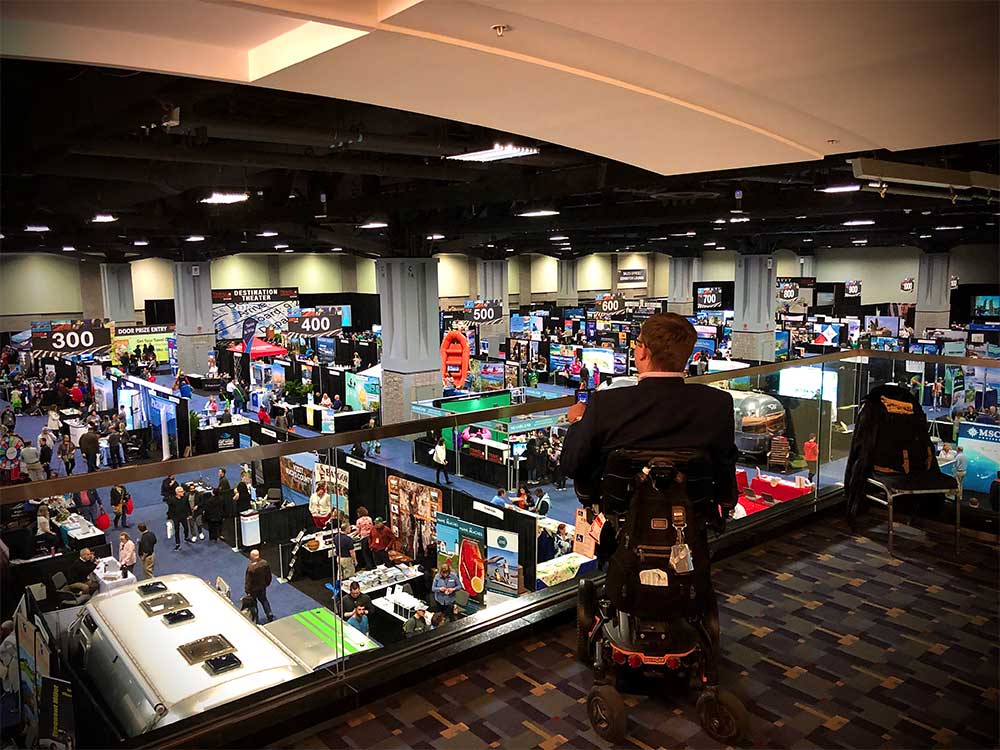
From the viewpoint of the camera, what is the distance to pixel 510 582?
4645 mm

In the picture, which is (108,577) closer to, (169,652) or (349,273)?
(169,652)

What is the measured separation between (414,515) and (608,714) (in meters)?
2.62

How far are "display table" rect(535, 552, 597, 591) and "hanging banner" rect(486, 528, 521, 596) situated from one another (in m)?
0.16

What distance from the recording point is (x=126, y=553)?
2840 mm

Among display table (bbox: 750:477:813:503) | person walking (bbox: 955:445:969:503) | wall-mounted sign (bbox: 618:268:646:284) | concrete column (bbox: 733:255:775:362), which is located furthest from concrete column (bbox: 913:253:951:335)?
person walking (bbox: 955:445:969:503)

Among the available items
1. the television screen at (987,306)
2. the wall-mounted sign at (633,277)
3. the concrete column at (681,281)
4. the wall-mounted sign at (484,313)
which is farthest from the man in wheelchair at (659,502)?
the wall-mounted sign at (633,277)

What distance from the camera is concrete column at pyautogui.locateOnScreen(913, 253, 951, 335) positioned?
31.4m

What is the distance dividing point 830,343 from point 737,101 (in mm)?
23538

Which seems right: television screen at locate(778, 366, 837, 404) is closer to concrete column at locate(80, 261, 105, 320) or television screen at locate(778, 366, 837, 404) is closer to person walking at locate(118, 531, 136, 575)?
person walking at locate(118, 531, 136, 575)

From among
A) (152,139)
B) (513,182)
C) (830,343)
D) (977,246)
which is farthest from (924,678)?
(977,246)

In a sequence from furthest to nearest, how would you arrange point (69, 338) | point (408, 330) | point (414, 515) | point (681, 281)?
→ point (681, 281), point (408, 330), point (69, 338), point (414, 515)

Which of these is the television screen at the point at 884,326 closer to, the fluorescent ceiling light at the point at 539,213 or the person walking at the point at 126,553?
the fluorescent ceiling light at the point at 539,213

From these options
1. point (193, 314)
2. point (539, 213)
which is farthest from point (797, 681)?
point (193, 314)

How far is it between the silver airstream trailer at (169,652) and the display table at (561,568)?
1.63m
